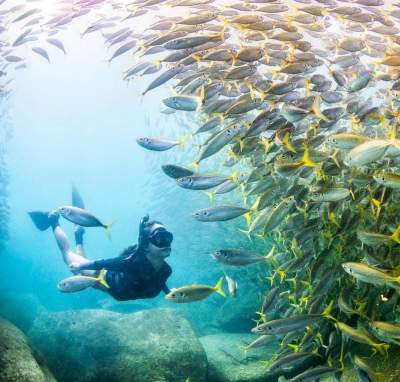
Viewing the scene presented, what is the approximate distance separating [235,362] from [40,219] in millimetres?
5845

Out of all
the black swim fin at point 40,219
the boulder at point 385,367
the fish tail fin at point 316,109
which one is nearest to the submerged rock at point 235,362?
the boulder at point 385,367

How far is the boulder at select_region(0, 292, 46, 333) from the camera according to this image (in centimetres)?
1424

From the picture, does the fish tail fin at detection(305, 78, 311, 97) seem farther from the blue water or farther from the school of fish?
the blue water

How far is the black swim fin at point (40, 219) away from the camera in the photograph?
916 centimetres

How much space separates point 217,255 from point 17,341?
9.66 feet

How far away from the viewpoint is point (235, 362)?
7355mm

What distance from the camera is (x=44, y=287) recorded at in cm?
3478

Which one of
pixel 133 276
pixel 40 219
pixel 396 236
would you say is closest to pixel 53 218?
pixel 40 219

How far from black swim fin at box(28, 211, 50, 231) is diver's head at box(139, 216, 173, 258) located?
4058 millimetres

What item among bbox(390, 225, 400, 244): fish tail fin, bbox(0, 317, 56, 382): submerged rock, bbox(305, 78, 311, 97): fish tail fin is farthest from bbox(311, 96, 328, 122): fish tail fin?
bbox(0, 317, 56, 382): submerged rock

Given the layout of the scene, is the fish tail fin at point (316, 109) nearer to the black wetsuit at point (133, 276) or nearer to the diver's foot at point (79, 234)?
the black wetsuit at point (133, 276)

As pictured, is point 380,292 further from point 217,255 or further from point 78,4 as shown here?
point 78,4

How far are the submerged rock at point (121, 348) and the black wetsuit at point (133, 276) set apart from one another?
3.21 feet

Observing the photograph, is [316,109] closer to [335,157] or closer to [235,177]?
[335,157]
